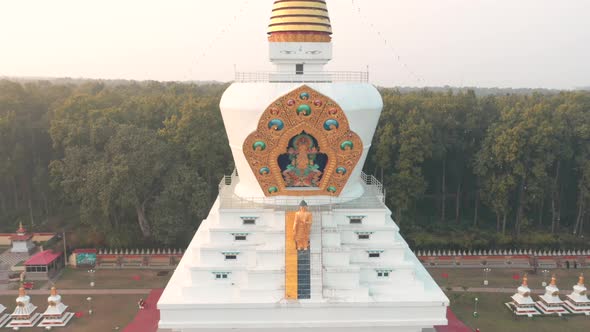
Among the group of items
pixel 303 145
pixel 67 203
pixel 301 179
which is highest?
pixel 303 145

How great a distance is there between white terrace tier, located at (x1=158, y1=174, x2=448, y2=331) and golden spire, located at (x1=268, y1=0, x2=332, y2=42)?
584 centimetres

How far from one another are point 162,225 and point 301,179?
11.6 m

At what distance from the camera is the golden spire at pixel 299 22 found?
53.5 feet

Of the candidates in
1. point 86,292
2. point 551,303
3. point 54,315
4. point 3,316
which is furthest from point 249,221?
point 551,303

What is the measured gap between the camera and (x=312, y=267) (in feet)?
47.4

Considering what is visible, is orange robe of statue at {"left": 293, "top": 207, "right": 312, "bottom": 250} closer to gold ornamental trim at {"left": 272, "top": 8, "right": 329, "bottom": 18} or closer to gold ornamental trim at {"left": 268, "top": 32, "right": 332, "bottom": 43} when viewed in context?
gold ornamental trim at {"left": 268, "top": 32, "right": 332, "bottom": 43}

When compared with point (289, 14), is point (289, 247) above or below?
below

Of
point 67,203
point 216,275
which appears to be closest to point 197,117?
point 67,203

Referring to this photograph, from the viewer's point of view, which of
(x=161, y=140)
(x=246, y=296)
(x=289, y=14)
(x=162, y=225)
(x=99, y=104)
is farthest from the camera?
(x=99, y=104)

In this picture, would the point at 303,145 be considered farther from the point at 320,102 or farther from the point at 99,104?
the point at 99,104

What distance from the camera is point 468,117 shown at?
1249 inches

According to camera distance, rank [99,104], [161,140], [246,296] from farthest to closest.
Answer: [99,104]
[161,140]
[246,296]

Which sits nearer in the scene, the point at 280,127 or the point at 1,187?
the point at 280,127

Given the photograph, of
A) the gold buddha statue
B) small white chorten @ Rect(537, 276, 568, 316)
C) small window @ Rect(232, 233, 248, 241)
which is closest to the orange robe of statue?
the gold buddha statue
